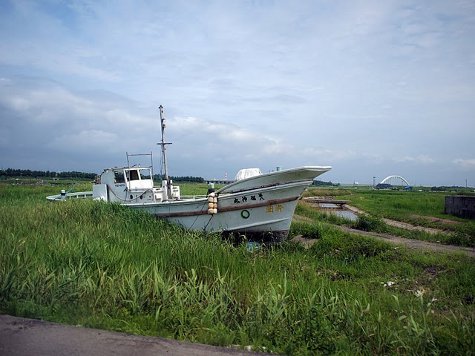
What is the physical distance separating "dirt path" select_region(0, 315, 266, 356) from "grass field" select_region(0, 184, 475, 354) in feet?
0.99

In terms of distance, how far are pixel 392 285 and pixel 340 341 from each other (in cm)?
455

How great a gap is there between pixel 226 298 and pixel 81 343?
2190 millimetres

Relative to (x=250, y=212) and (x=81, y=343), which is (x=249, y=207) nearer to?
(x=250, y=212)

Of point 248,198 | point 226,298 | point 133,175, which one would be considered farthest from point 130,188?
point 226,298

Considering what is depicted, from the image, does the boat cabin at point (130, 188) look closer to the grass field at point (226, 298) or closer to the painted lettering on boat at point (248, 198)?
the painted lettering on boat at point (248, 198)

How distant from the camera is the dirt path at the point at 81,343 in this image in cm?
341

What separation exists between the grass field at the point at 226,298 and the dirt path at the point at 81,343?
11.8 inches

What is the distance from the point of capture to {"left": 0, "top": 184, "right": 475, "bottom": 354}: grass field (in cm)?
410

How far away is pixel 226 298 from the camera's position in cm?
529

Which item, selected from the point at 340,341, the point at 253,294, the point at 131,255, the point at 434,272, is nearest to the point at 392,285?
the point at 434,272

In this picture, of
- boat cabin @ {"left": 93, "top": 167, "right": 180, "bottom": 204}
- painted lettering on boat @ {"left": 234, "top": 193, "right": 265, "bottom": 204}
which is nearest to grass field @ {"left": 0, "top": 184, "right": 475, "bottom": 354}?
painted lettering on boat @ {"left": 234, "top": 193, "right": 265, "bottom": 204}

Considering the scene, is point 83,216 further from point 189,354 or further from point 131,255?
point 189,354

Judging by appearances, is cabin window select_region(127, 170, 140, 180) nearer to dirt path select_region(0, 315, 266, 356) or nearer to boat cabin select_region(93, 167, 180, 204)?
boat cabin select_region(93, 167, 180, 204)

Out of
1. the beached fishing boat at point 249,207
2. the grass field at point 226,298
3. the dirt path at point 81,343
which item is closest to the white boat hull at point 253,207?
the beached fishing boat at point 249,207
